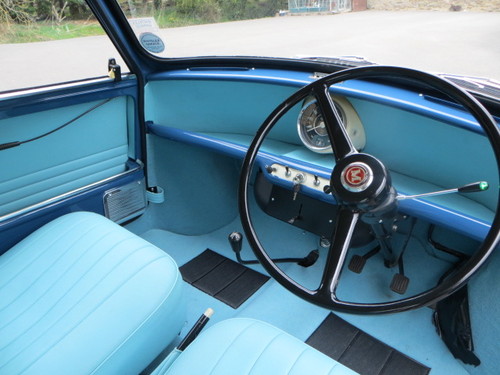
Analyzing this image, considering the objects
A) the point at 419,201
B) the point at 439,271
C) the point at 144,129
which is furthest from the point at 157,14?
the point at 439,271

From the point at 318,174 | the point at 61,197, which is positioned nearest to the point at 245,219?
the point at 318,174

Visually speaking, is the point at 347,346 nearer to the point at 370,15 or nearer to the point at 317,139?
the point at 317,139

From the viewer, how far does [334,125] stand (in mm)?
1196

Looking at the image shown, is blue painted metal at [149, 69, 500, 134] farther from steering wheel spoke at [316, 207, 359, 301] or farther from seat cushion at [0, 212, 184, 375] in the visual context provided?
seat cushion at [0, 212, 184, 375]

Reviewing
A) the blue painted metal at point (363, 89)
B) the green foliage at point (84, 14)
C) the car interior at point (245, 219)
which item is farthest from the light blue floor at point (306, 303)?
the green foliage at point (84, 14)

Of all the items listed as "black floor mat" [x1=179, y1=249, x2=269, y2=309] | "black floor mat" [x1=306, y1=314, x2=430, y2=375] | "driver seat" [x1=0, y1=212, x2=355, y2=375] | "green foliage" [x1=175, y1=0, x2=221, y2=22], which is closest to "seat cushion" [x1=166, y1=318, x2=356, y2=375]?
"driver seat" [x1=0, y1=212, x2=355, y2=375]

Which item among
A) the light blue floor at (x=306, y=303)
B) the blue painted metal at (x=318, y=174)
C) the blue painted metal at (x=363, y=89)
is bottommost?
the light blue floor at (x=306, y=303)

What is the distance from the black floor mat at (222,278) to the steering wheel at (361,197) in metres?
0.95

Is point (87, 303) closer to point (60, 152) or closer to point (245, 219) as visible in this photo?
point (245, 219)

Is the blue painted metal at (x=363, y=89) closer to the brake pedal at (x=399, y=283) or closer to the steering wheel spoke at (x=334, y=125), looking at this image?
the steering wheel spoke at (x=334, y=125)

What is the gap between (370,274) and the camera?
2.17 m

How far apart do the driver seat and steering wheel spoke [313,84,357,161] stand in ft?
1.75

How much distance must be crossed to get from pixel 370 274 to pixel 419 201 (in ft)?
2.95

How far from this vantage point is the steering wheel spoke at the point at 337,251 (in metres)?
1.10
